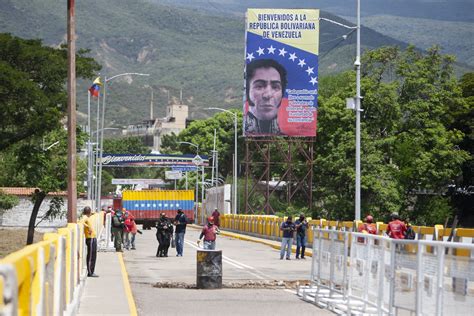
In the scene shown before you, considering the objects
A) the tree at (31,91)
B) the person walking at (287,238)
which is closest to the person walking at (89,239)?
the person walking at (287,238)

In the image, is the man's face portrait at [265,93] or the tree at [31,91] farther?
the man's face portrait at [265,93]

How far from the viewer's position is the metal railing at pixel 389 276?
1183 cm

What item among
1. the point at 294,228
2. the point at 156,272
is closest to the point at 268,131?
the point at 294,228

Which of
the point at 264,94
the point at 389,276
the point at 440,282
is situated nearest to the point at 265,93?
the point at 264,94

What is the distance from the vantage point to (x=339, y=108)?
75.4 meters

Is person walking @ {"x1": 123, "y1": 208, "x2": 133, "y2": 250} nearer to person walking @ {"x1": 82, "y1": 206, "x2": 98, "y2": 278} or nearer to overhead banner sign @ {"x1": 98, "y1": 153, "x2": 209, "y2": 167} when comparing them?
person walking @ {"x1": 82, "y1": 206, "x2": 98, "y2": 278}

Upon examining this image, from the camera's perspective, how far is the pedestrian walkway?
1886 centimetres

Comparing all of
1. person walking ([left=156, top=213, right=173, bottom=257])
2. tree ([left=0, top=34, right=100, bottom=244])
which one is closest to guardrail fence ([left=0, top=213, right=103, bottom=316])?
person walking ([left=156, top=213, right=173, bottom=257])

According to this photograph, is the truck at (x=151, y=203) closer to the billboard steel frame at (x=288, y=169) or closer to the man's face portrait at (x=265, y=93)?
the billboard steel frame at (x=288, y=169)

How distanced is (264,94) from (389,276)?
4872cm

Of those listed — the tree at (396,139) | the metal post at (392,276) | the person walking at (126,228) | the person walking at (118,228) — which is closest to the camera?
the metal post at (392,276)

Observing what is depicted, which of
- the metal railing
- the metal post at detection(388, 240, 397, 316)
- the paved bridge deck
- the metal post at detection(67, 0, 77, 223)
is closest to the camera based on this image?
the metal railing

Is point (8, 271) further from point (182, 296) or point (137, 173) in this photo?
point (137, 173)

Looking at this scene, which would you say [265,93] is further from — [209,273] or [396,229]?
[209,273]
